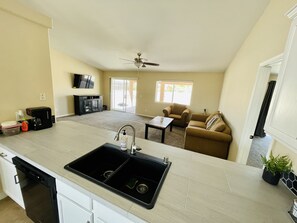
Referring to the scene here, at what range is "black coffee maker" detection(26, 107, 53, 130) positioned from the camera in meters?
1.67

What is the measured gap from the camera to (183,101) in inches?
239

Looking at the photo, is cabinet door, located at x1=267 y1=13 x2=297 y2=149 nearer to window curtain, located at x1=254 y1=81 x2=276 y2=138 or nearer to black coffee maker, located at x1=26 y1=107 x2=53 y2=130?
black coffee maker, located at x1=26 y1=107 x2=53 y2=130

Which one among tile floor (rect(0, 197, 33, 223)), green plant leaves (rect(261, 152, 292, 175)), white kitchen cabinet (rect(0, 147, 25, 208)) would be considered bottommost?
tile floor (rect(0, 197, 33, 223))

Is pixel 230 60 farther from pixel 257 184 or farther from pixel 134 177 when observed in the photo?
pixel 134 177

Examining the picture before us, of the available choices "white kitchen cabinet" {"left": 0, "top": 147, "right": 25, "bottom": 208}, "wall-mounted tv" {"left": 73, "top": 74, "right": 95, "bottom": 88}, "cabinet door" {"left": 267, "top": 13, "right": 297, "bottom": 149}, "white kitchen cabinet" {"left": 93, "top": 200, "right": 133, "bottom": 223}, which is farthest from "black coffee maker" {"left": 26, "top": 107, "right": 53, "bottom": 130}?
"wall-mounted tv" {"left": 73, "top": 74, "right": 95, "bottom": 88}

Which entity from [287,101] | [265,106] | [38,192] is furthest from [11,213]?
[265,106]

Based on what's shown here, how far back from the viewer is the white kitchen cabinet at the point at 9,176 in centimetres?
133

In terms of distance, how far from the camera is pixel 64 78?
215 inches

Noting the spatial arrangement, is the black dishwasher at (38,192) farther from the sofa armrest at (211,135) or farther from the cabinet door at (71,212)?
the sofa armrest at (211,135)

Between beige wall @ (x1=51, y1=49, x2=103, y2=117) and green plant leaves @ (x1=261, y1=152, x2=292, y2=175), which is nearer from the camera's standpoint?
green plant leaves @ (x1=261, y1=152, x2=292, y2=175)

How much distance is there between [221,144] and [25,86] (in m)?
3.50

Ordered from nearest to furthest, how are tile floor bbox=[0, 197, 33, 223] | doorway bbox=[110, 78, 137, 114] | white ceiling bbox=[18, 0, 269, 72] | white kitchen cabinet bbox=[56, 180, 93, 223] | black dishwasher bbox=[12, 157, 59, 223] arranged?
white kitchen cabinet bbox=[56, 180, 93, 223]
black dishwasher bbox=[12, 157, 59, 223]
tile floor bbox=[0, 197, 33, 223]
white ceiling bbox=[18, 0, 269, 72]
doorway bbox=[110, 78, 137, 114]

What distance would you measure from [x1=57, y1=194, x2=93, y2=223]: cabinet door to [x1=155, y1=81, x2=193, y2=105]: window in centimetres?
561

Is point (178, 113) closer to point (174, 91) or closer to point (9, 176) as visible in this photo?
point (174, 91)
